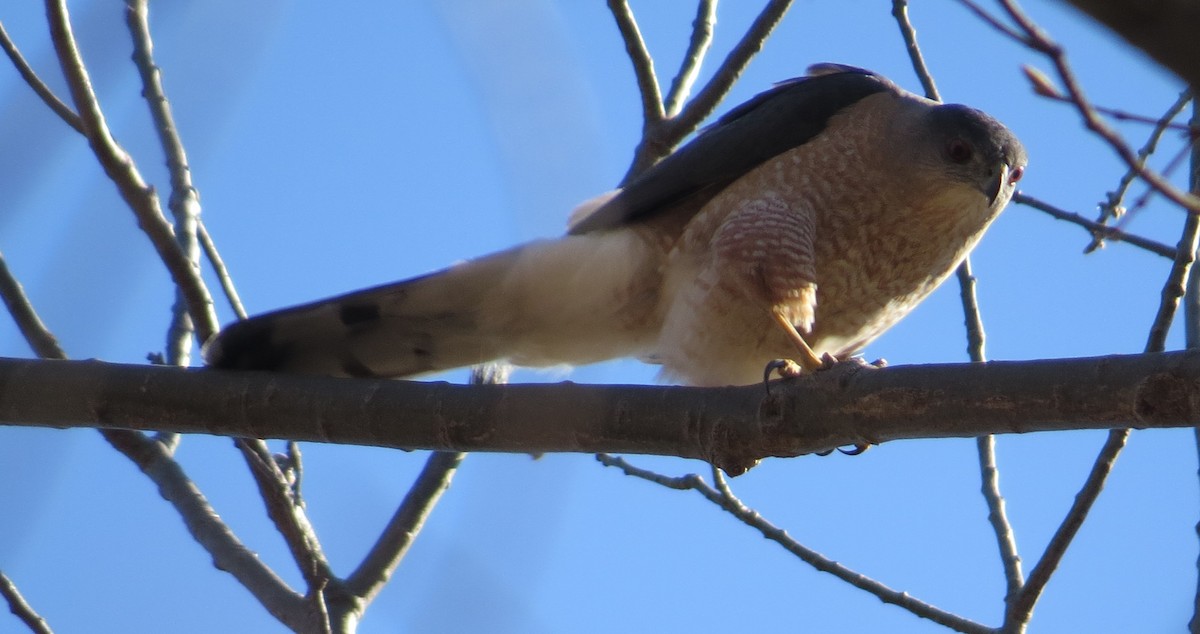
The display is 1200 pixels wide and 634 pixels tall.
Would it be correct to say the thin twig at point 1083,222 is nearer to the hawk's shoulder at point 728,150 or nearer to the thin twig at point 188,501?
the hawk's shoulder at point 728,150

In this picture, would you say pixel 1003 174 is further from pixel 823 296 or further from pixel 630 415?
pixel 630 415

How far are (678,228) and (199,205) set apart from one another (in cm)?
176

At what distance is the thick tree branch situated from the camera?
7.76 feet

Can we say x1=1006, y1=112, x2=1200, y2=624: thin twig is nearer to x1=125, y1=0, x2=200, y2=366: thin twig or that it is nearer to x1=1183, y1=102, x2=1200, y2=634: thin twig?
x1=1183, y1=102, x2=1200, y2=634: thin twig

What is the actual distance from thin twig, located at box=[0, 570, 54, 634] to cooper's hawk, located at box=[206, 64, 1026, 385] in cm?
112

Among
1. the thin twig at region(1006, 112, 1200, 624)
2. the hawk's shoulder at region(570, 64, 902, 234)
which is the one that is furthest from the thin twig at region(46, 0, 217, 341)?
the thin twig at region(1006, 112, 1200, 624)

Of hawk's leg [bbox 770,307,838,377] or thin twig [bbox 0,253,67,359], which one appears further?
hawk's leg [bbox 770,307,838,377]

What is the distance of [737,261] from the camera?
4098 millimetres

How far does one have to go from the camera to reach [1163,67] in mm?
878

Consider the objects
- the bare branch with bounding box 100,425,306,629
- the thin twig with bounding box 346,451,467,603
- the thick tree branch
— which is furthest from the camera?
the thin twig with bounding box 346,451,467,603

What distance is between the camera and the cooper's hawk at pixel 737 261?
4090 millimetres

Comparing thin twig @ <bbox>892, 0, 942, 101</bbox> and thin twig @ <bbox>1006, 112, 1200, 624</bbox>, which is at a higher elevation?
thin twig @ <bbox>892, 0, 942, 101</bbox>

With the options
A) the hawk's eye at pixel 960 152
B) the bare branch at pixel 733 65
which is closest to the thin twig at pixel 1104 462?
the hawk's eye at pixel 960 152

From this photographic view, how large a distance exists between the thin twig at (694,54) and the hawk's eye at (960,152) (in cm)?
103
